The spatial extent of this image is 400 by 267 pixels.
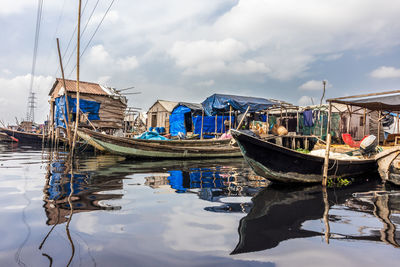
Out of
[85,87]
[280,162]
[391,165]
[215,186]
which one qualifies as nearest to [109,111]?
[85,87]

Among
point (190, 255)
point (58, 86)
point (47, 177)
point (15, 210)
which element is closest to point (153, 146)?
point (47, 177)

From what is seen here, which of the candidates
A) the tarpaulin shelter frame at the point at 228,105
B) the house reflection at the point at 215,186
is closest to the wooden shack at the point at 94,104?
the tarpaulin shelter frame at the point at 228,105

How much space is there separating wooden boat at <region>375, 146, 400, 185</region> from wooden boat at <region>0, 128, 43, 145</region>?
27563 millimetres

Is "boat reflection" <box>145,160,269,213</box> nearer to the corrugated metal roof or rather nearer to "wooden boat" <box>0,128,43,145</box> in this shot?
the corrugated metal roof

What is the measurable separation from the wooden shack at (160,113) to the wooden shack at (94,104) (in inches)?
176

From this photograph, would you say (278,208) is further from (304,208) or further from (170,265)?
(170,265)

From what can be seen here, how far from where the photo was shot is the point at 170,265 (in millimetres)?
2572

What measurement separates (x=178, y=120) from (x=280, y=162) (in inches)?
673

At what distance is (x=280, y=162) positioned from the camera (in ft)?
20.5

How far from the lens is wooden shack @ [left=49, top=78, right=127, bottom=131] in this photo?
19281 mm

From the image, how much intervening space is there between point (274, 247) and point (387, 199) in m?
4.00

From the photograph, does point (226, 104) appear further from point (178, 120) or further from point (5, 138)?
point (5, 138)

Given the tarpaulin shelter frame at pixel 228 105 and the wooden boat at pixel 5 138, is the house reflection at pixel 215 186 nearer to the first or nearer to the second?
the tarpaulin shelter frame at pixel 228 105

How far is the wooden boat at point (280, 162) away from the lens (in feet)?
19.8
